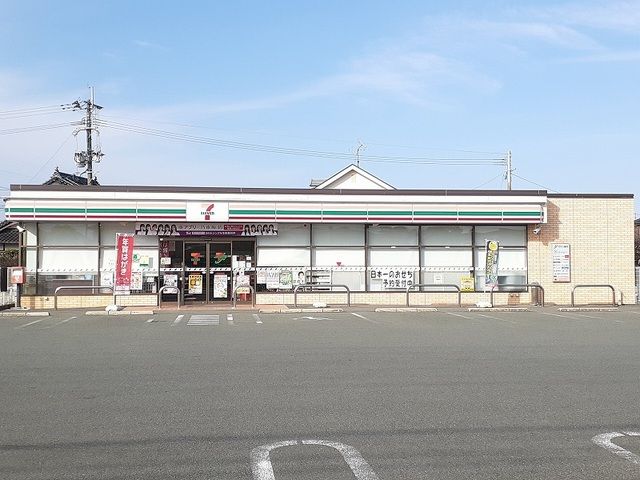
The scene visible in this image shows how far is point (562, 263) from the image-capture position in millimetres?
25469

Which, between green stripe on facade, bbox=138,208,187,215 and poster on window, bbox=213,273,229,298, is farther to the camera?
poster on window, bbox=213,273,229,298

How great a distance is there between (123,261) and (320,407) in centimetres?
1685

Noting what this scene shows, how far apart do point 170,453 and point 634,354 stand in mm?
8840

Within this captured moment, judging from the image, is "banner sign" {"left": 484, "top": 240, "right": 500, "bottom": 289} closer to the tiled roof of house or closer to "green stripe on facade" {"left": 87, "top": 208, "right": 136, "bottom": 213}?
"green stripe on facade" {"left": 87, "top": 208, "right": 136, "bottom": 213}

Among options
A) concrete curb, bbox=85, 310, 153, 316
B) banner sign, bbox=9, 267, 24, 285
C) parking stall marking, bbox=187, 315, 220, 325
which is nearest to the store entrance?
concrete curb, bbox=85, 310, 153, 316

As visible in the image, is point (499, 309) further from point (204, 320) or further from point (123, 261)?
point (123, 261)

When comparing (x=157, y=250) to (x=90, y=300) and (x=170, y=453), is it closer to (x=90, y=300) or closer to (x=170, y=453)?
(x=90, y=300)

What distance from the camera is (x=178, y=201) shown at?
77.1 feet

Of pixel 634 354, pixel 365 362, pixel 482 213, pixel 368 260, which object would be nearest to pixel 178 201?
pixel 368 260

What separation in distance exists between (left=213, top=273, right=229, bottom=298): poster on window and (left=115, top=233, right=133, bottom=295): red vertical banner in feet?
10.3

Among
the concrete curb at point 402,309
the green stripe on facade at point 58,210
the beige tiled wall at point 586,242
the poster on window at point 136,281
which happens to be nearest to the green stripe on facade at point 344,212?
the concrete curb at point 402,309

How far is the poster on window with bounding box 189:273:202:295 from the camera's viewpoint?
24.7 m

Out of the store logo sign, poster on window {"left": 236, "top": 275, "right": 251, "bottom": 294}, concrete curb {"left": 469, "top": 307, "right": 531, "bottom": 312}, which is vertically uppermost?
the store logo sign

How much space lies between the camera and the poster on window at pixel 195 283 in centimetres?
2472
